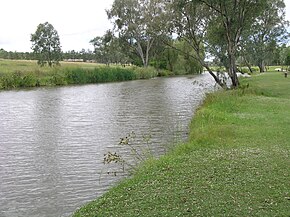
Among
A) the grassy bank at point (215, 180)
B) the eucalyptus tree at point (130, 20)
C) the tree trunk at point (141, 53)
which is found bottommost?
the grassy bank at point (215, 180)

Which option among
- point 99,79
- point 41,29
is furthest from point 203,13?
point 41,29

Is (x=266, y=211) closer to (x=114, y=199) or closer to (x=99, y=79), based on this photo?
(x=114, y=199)

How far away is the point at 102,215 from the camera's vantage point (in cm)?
612

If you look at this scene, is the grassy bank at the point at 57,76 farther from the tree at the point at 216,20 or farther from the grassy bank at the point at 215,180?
the grassy bank at the point at 215,180

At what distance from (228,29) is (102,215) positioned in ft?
84.8

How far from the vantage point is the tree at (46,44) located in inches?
2783

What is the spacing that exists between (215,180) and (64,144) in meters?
8.34

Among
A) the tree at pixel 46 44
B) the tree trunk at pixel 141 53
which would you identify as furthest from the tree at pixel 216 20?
the tree trunk at pixel 141 53

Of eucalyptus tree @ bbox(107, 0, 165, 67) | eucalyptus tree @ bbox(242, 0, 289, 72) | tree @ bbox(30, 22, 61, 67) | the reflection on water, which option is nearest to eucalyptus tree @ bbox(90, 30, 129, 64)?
eucalyptus tree @ bbox(107, 0, 165, 67)

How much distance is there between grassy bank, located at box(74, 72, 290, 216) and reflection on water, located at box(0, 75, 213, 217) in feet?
5.17

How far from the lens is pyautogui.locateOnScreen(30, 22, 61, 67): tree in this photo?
7069 cm

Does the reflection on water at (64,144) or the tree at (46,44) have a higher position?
the tree at (46,44)

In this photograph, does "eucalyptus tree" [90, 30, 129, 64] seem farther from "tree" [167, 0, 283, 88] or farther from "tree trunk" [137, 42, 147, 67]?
"tree" [167, 0, 283, 88]

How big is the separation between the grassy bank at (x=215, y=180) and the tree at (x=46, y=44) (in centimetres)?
6308
